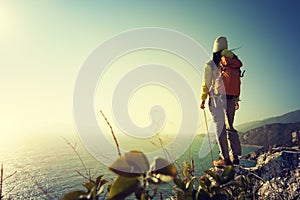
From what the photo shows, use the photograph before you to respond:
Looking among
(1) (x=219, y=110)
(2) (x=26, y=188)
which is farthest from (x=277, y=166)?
(2) (x=26, y=188)

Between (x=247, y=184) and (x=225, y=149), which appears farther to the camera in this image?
(x=225, y=149)

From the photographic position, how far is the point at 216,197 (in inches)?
37.2

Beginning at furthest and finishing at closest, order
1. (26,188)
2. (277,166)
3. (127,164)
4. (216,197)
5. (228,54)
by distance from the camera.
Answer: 1. (26,188)
2. (228,54)
3. (277,166)
4. (216,197)
5. (127,164)

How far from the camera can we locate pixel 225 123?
229 inches

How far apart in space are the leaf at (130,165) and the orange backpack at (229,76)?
512cm

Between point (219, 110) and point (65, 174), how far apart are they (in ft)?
151

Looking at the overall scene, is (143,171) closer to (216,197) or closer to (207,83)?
(216,197)

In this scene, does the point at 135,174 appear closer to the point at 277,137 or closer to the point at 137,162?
the point at 137,162

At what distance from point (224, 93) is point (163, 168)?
5.19 m

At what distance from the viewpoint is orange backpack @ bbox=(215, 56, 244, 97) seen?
5.45 meters

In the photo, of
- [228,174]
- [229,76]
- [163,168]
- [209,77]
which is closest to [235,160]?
[229,76]

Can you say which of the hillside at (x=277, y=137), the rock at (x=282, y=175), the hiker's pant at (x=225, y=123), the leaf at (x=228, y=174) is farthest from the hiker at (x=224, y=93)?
the leaf at (x=228, y=174)

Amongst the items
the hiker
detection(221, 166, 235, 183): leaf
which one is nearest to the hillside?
the hiker

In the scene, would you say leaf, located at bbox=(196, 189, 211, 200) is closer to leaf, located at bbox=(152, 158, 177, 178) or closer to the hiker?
leaf, located at bbox=(152, 158, 177, 178)
